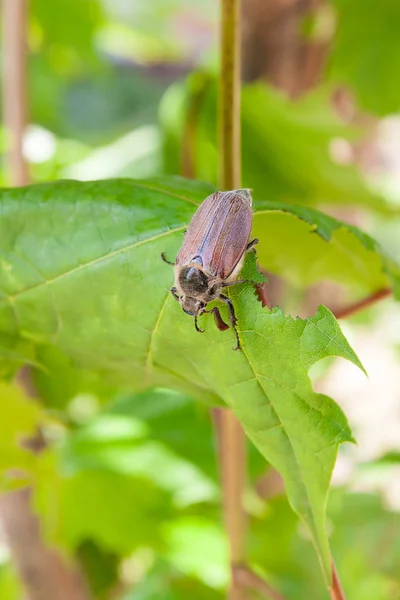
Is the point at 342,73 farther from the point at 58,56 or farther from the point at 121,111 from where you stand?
the point at 121,111

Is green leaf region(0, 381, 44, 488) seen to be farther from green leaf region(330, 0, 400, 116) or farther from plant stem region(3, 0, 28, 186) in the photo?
green leaf region(330, 0, 400, 116)

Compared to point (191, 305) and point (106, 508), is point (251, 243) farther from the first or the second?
point (106, 508)

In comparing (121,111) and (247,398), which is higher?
(247,398)

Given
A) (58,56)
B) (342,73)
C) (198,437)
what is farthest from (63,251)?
(58,56)

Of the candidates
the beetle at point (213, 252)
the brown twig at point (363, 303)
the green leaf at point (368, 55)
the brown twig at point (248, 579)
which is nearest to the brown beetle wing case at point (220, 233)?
the beetle at point (213, 252)

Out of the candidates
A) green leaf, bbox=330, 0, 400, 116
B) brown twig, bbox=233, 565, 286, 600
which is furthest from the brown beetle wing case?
green leaf, bbox=330, 0, 400, 116

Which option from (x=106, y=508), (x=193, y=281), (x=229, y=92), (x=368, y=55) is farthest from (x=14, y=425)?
(x=368, y=55)
